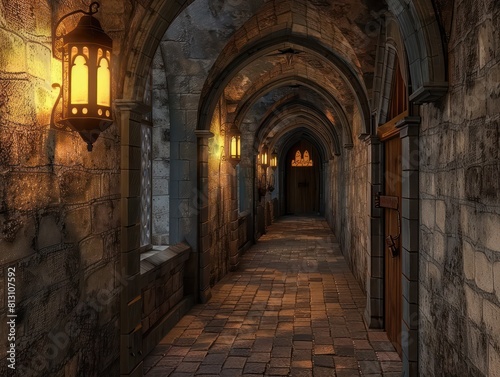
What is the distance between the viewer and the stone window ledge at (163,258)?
16.7 ft


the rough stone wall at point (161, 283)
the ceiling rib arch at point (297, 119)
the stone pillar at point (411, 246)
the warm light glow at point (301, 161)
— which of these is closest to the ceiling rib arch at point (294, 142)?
the warm light glow at point (301, 161)

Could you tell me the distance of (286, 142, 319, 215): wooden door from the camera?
24922 millimetres

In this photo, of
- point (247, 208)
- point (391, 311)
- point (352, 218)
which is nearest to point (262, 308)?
point (391, 311)

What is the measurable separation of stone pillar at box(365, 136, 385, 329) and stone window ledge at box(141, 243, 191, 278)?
7.66 feet

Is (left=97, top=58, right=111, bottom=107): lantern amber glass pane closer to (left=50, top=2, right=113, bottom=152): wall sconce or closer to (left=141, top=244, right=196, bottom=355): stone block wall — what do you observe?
(left=50, top=2, right=113, bottom=152): wall sconce

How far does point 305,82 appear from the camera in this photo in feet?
33.8

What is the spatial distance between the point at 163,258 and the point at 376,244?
2.45m

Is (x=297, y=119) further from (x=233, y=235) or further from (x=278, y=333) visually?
(x=278, y=333)

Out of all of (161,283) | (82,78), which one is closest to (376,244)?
(161,283)

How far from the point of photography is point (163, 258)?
5598 mm

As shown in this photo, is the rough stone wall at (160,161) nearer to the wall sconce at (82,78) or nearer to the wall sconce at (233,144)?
the wall sconce at (233,144)

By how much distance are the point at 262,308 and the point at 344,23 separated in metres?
3.70

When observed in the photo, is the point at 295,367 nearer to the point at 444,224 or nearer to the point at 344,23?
the point at 444,224

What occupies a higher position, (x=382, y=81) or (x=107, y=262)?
(x=382, y=81)
